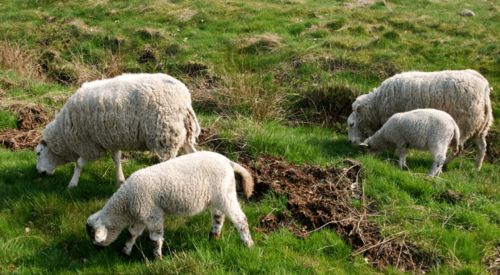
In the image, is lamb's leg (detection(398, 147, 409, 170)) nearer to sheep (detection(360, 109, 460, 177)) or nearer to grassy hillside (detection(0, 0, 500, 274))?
sheep (detection(360, 109, 460, 177))

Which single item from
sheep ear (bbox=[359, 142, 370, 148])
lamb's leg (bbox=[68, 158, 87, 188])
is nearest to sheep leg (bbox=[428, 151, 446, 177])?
sheep ear (bbox=[359, 142, 370, 148])

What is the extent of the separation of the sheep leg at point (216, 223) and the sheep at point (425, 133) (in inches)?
149

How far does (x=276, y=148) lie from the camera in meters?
8.17

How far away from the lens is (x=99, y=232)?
5.20m

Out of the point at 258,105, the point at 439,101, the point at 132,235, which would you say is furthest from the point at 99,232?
the point at 439,101

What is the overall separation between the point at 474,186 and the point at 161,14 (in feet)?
42.3

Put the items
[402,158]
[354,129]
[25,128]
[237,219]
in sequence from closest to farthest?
[237,219]
[402,158]
[25,128]
[354,129]

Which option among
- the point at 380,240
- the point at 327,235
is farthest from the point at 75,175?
the point at 380,240

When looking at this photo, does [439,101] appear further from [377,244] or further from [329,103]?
[377,244]

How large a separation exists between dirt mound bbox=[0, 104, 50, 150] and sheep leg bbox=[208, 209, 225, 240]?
453 centimetres

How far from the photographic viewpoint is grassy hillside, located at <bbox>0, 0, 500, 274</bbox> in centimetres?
554

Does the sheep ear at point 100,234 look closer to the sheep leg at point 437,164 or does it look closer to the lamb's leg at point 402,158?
the lamb's leg at point 402,158

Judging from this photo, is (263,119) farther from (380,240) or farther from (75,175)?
(380,240)

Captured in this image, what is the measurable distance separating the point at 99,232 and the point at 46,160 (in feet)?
8.88
